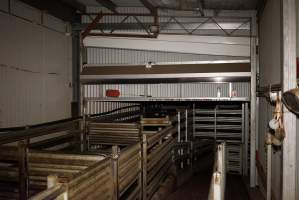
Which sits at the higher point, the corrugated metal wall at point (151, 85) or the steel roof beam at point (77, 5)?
the steel roof beam at point (77, 5)

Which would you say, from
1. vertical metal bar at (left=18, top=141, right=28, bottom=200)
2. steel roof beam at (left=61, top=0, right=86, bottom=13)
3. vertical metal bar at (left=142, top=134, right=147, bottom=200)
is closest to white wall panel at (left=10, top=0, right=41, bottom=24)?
steel roof beam at (left=61, top=0, right=86, bottom=13)

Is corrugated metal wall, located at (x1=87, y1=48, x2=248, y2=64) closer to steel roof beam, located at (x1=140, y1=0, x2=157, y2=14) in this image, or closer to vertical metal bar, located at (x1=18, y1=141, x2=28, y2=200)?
steel roof beam, located at (x1=140, y1=0, x2=157, y2=14)

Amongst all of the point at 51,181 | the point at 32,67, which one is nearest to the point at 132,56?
the point at 32,67

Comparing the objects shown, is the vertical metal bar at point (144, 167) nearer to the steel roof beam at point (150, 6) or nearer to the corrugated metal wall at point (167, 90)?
the corrugated metal wall at point (167, 90)

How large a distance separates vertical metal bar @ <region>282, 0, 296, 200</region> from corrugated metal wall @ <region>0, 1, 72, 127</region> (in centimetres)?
448

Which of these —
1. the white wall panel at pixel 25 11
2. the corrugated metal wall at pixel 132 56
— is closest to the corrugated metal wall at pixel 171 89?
the corrugated metal wall at pixel 132 56

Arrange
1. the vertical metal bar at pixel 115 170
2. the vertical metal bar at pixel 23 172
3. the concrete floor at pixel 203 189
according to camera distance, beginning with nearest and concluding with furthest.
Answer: the vertical metal bar at pixel 115 170, the vertical metal bar at pixel 23 172, the concrete floor at pixel 203 189

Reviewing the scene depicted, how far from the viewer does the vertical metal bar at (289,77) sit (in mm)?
3084

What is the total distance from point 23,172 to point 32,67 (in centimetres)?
356

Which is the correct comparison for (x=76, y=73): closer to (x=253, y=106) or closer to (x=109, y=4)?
(x=109, y=4)

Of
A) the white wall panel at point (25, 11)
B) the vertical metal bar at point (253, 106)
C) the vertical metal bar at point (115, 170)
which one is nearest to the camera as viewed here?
the vertical metal bar at point (115, 170)

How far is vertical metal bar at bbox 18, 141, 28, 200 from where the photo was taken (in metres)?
2.85

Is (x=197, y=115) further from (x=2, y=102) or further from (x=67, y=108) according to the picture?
(x=2, y=102)

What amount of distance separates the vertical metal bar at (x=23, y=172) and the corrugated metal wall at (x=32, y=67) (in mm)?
2648
